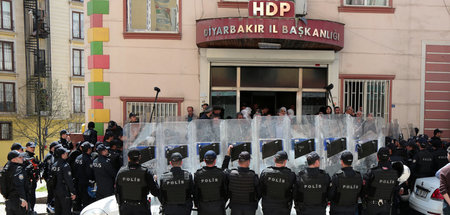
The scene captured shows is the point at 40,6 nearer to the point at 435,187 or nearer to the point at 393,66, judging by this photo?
the point at 393,66

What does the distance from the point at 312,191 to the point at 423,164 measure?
3.95 metres

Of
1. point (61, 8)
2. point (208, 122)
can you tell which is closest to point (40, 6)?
point (61, 8)

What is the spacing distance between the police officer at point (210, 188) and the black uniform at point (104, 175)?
238cm

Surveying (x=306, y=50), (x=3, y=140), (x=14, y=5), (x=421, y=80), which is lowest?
(x=3, y=140)

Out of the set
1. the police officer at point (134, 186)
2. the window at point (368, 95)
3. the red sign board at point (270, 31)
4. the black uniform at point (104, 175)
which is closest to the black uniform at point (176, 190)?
the police officer at point (134, 186)

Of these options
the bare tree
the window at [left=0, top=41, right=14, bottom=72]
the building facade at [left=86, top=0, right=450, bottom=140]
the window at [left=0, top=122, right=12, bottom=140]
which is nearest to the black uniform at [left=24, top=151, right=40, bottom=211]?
the building facade at [left=86, top=0, right=450, bottom=140]

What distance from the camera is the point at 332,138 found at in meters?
6.42

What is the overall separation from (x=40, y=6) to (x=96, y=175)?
2303cm

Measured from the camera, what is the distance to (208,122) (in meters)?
6.29

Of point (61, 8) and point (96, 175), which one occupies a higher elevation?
point (61, 8)

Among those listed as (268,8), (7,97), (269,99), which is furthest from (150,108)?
(7,97)

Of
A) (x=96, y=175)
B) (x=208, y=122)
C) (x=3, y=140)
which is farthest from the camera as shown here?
(x=3, y=140)

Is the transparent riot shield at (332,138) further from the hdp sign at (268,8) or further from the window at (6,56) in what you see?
the window at (6,56)

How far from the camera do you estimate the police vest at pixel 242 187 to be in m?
5.19
